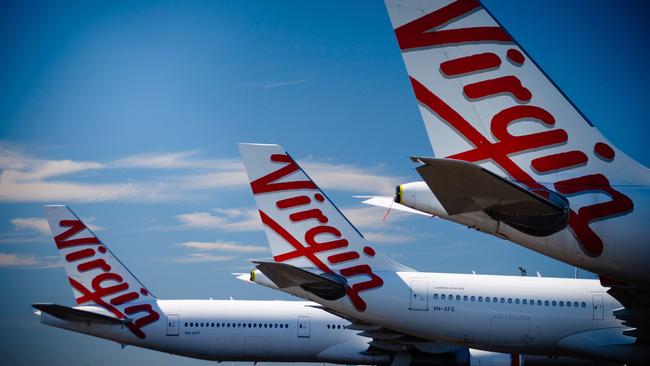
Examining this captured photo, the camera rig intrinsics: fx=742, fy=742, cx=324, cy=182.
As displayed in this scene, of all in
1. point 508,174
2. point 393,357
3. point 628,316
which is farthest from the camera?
point 393,357

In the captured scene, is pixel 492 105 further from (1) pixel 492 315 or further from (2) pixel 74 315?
(2) pixel 74 315

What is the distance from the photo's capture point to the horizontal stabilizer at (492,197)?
7.05 meters

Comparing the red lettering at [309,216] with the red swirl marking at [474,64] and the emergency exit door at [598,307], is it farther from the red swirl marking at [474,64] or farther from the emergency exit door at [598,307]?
the red swirl marking at [474,64]

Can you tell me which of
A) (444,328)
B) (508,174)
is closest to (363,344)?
(444,328)

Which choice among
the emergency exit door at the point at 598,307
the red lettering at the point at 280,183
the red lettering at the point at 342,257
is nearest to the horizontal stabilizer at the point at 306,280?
the red lettering at the point at 342,257

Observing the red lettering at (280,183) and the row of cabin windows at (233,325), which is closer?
the red lettering at (280,183)

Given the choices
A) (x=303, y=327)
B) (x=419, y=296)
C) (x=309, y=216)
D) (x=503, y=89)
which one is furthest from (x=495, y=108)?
(x=303, y=327)

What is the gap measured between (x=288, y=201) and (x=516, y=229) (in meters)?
17.4

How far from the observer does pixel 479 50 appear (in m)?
9.50

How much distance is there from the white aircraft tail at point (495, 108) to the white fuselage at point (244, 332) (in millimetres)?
21557

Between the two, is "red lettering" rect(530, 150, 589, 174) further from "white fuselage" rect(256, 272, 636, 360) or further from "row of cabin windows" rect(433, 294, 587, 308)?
"row of cabin windows" rect(433, 294, 587, 308)

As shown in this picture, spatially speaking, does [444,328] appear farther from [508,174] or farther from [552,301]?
[508,174]

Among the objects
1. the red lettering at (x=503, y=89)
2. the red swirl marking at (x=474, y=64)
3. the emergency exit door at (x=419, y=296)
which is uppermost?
the red swirl marking at (x=474, y=64)

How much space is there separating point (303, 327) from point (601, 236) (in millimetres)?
23087
